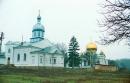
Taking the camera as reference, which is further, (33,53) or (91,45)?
(33,53)

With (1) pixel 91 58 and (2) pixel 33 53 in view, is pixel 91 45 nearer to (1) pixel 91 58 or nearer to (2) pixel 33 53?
(1) pixel 91 58

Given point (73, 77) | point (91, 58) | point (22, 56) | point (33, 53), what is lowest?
point (73, 77)

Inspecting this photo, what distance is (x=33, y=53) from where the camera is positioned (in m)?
9.91

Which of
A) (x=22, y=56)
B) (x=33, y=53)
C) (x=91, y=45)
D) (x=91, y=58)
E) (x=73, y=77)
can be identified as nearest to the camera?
(x=91, y=45)

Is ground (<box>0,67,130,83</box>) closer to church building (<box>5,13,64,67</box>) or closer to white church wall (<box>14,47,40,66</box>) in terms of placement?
church building (<box>5,13,64,67</box>)

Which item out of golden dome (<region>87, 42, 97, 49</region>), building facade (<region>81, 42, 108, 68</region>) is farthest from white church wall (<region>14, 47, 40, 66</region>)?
golden dome (<region>87, 42, 97, 49</region>)

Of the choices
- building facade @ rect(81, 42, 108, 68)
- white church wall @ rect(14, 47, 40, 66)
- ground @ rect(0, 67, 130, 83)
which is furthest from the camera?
white church wall @ rect(14, 47, 40, 66)

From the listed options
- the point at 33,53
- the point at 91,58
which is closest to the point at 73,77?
the point at 91,58

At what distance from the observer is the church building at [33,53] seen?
339 inches

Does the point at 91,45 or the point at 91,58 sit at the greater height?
the point at 91,45

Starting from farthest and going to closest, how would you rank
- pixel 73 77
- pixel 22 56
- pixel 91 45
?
pixel 22 56, pixel 73 77, pixel 91 45

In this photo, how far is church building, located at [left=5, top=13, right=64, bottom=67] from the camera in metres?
8.61

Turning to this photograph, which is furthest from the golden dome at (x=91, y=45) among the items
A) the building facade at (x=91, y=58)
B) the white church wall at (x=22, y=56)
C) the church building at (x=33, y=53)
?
the white church wall at (x=22, y=56)

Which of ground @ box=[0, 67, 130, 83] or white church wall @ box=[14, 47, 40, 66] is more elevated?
white church wall @ box=[14, 47, 40, 66]
